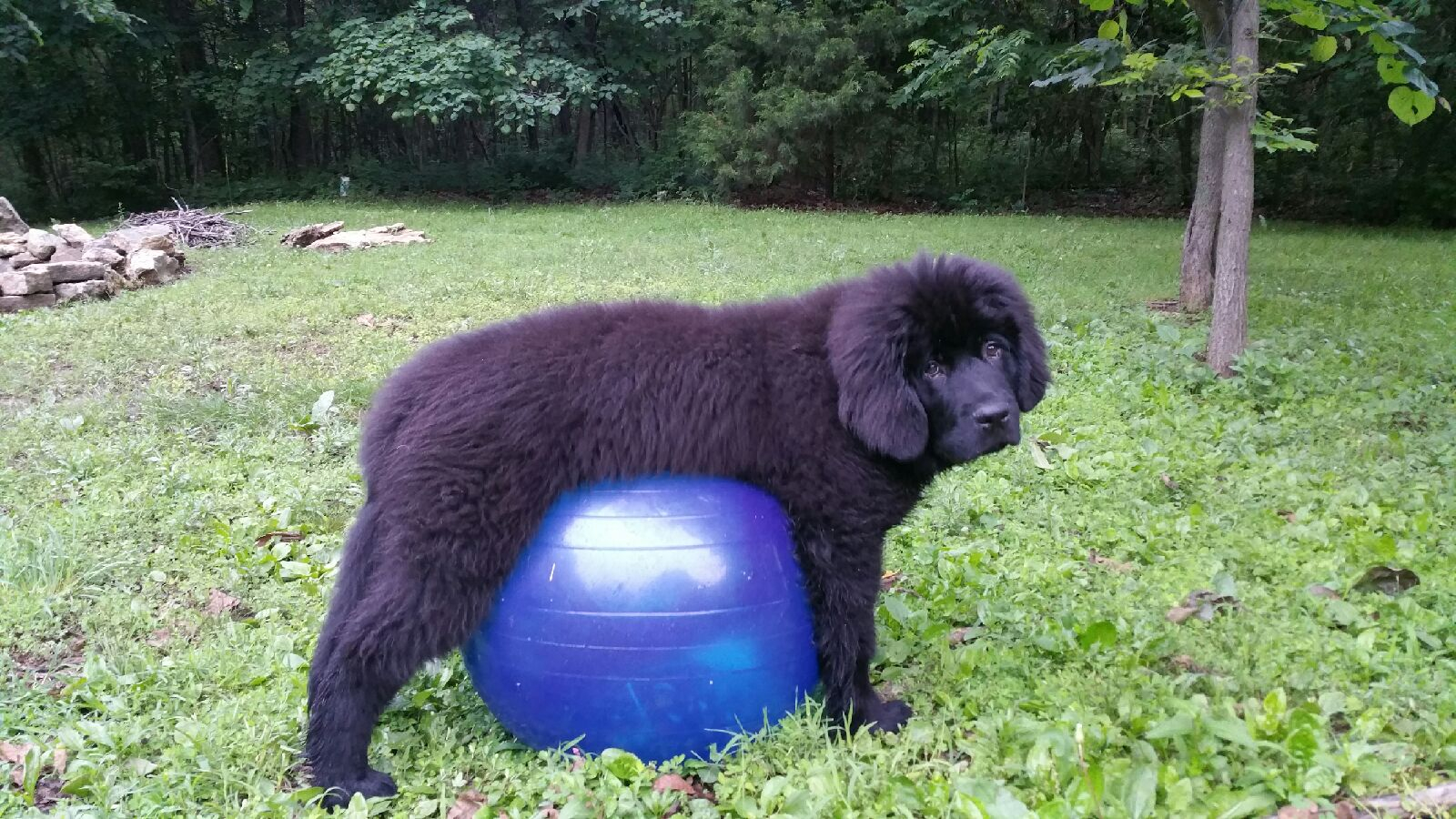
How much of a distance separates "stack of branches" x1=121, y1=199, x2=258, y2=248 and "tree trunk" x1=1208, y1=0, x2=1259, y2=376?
1454 centimetres

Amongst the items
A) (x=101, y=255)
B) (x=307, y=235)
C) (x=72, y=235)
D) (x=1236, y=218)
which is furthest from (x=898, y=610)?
(x=307, y=235)

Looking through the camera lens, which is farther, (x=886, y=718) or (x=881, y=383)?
(x=886, y=718)

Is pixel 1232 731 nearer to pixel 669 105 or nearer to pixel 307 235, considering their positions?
pixel 307 235

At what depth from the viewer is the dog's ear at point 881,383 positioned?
3.24 meters

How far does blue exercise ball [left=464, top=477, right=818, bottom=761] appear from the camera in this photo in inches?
120

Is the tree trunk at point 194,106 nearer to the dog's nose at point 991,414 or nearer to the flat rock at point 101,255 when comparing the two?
the flat rock at point 101,255

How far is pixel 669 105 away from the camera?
31.0m

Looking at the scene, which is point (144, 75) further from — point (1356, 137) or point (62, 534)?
point (1356, 137)

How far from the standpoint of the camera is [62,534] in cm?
500

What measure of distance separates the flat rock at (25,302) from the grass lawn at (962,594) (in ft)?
6.21

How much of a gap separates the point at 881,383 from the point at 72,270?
1160 cm

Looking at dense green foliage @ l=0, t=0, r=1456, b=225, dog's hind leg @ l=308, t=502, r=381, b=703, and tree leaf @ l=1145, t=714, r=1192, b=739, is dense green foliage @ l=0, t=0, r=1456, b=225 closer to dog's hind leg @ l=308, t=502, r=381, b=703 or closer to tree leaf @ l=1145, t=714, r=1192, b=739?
tree leaf @ l=1145, t=714, r=1192, b=739

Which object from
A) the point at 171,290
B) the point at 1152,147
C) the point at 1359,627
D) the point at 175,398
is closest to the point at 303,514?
the point at 175,398

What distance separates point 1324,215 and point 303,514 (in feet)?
71.5
